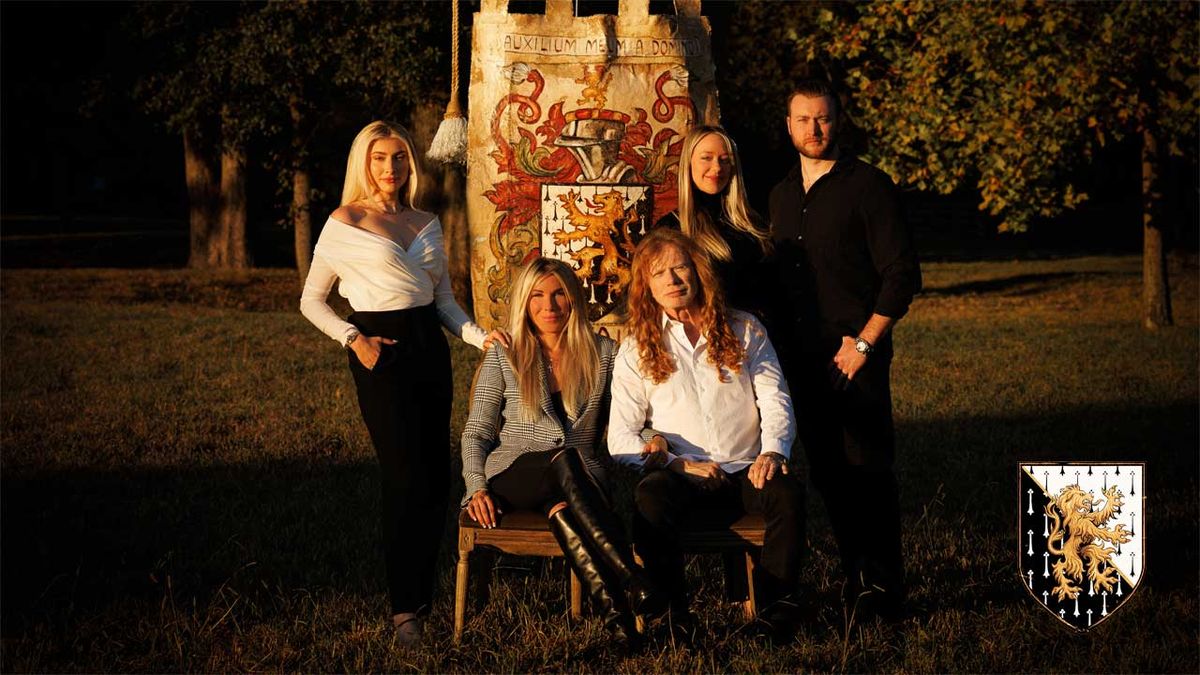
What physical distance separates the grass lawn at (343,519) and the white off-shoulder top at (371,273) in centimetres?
126

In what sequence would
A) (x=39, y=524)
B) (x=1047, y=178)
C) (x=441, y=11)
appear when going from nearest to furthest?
(x=39, y=524) → (x=1047, y=178) → (x=441, y=11)

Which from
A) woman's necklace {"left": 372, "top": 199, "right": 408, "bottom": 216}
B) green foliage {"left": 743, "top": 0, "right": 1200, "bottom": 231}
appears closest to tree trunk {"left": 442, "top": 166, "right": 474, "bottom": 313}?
green foliage {"left": 743, "top": 0, "right": 1200, "bottom": 231}

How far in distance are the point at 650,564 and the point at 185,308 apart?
15.1m

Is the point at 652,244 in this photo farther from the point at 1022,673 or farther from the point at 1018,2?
the point at 1018,2

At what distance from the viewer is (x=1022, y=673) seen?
486 centimetres

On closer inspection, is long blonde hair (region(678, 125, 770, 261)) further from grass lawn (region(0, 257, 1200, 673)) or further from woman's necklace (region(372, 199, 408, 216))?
grass lawn (region(0, 257, 1200, 673))

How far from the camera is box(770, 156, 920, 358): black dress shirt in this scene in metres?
5.22

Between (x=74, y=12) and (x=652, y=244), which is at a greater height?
(x=74, y=12)

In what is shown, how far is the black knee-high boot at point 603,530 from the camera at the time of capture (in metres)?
4.69

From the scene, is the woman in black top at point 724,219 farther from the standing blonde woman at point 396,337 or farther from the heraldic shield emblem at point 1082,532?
the heraldic shield emblem at point 1082,532

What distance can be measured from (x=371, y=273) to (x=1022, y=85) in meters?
11.3

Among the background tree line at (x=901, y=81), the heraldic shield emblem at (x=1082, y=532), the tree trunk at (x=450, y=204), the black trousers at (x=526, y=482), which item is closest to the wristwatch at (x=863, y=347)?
the heraldic shield emblem at (x=1082, y=532)

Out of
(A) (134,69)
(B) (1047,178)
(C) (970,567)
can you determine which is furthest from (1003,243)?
(C) (970,567)

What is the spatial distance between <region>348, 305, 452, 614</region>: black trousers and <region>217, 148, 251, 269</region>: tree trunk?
782 inches
